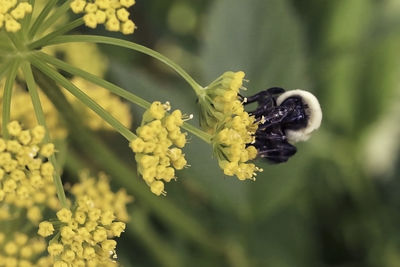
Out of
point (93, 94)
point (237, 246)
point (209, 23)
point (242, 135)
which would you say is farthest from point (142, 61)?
point (242, 135)

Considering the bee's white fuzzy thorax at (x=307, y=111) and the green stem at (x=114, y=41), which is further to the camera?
the bee's white fuzzy thorax at (x=307, y=111)

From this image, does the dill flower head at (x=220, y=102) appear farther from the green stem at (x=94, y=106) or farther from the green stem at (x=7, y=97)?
the green stem at (x=7, y=97)

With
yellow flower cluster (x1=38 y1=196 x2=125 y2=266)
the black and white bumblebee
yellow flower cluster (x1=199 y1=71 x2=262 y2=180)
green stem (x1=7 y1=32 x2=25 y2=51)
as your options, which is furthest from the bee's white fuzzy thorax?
green stem (x1=7 y1=32 x2=25 y2=51)

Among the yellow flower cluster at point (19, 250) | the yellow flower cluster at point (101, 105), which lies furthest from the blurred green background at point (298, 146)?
the yellow flower cluster at point (19, 250)

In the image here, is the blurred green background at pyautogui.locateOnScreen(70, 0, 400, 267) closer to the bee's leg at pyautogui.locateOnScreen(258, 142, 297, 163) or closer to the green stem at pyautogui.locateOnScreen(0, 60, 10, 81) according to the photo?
the bee's leg at pyautogui.locateOnScreen(258, 142, 297, 163)

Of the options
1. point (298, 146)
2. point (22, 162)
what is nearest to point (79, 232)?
point (22, 162)

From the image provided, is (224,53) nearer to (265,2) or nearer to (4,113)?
(265,2)

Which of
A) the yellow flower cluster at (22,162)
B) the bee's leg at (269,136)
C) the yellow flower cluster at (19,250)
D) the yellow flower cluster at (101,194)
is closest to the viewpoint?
the yellow flower cluster at (22,162)
